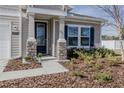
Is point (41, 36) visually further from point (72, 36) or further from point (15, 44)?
point (72, 36)

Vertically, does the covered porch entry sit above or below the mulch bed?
above

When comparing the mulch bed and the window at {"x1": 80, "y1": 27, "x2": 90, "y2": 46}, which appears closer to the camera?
the mulch bed

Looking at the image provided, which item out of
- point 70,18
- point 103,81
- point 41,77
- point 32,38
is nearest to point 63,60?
point 32,38

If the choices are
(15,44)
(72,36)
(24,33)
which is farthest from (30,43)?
(72,36)

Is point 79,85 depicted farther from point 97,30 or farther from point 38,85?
point 97,30

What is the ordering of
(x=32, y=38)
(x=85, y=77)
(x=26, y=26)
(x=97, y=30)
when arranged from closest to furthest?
(x=85, y=77) → (x=32, y=38) → (x=26, y=26) → (x=97, y=30)

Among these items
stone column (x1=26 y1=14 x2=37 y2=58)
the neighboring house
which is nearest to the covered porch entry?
the neighboring house

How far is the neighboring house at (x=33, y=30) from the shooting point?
14.1 meters

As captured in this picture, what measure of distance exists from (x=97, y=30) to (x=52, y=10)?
224 inches

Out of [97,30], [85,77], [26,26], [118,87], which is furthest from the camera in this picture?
[97,30]

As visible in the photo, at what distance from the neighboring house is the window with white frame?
1.03 ft

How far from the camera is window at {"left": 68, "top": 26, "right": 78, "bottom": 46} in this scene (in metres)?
17.5

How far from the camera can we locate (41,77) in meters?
8.94

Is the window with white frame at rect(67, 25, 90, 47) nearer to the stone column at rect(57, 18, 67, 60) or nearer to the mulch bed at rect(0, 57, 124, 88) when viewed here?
the stone column at rect(57, 18, 67, 60)
